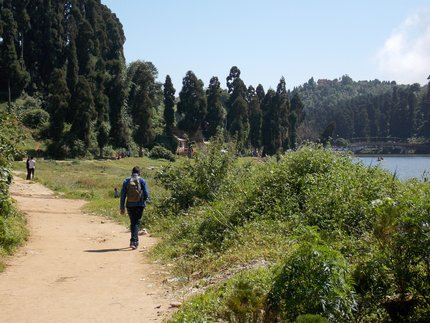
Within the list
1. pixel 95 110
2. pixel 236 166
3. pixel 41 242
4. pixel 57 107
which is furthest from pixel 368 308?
pixel 95 110

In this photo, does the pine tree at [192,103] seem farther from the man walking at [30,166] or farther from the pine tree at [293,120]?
the man walking at [30,166]

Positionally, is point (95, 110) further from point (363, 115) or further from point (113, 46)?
point (363, 115)

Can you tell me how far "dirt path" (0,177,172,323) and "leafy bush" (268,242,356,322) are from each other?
1.79m

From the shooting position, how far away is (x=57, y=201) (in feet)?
71.0

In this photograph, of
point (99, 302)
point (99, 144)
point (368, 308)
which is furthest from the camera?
point (99, 144)

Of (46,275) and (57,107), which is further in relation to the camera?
(57,107)

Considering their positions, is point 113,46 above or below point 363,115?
above

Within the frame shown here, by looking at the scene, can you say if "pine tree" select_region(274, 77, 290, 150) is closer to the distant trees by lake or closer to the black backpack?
the distant trees by lake

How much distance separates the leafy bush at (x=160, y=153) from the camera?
59.2 m

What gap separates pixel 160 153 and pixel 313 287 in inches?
2175

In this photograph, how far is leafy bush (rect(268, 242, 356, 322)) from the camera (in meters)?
4.70

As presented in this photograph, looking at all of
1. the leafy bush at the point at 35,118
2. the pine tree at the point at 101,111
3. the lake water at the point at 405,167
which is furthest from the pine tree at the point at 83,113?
the lake water at the point at 405,167

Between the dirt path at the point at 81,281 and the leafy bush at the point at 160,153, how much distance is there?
150 ft

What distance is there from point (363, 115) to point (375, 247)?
401ft
